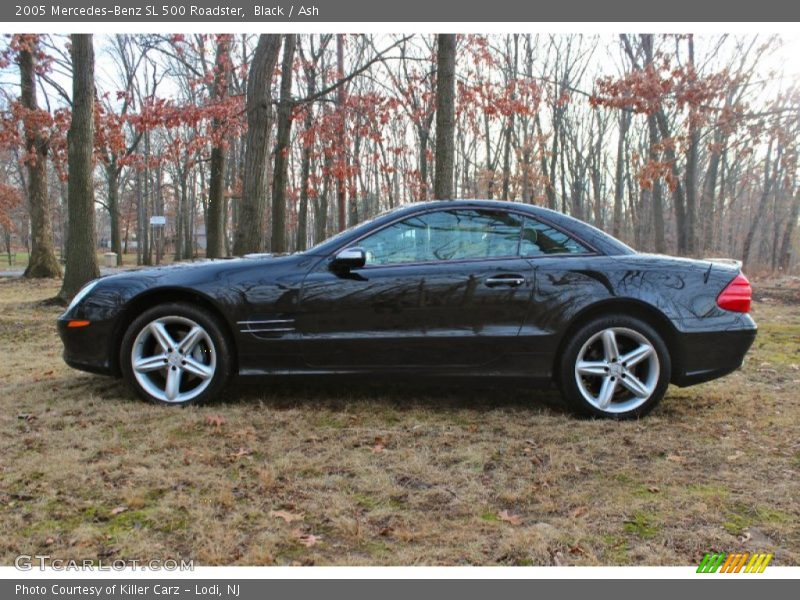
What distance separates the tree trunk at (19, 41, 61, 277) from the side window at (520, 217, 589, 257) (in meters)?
16.1

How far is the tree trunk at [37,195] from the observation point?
15508 mm

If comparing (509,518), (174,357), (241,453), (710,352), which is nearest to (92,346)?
(174,357)

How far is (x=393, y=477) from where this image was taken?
9.62 feet

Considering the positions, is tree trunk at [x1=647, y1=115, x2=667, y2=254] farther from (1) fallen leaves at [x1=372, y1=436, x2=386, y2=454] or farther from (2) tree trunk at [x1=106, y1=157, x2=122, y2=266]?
(2) tree trunk at [x1=106, y1=157, x2=122, y2=266]

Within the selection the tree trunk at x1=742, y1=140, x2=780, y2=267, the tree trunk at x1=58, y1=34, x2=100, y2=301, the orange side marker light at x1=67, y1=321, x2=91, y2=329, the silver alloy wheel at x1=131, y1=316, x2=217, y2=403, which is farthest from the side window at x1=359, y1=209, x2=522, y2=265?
the tree trunk at x1=742, y1=140, x2=780, y2=267

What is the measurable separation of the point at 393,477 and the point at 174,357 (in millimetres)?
1939

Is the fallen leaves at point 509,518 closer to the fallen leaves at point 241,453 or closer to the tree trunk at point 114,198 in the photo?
the fallen leaves at point 241,453

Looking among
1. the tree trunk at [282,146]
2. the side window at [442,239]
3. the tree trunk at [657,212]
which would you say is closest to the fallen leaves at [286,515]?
the side window at [442,239]

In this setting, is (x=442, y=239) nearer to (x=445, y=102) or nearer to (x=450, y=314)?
(x=450, y=314)

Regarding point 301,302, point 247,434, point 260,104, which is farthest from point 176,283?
point 260,104

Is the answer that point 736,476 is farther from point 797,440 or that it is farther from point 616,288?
point 616,288

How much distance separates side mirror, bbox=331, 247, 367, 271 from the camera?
151 inches

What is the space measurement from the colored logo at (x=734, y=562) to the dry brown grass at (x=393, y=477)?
5cm

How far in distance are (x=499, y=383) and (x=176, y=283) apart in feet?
7.76
